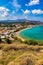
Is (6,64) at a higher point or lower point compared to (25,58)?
lower

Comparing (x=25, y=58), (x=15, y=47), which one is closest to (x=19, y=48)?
(x=15, y=47)

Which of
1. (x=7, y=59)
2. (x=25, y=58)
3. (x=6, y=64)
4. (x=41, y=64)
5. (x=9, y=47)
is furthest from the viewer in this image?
(x=9, y=47)

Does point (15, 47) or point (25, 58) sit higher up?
point (25, 58)

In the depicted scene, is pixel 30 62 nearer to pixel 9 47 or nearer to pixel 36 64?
pixel 36 64

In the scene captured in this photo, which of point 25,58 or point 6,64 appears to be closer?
point 25,58

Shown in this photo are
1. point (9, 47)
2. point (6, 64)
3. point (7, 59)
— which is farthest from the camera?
point (9, 47)

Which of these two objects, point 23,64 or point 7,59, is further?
point 7,59

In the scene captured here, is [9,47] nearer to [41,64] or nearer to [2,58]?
[2,58]

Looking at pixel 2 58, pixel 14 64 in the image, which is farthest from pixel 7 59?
pixel 14 64

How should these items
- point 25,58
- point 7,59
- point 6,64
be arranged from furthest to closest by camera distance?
point 7,59
point 6,64
point 25,58
